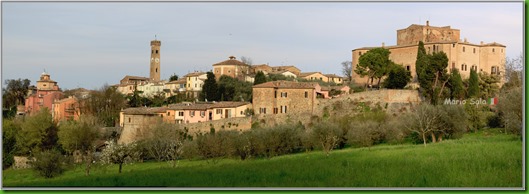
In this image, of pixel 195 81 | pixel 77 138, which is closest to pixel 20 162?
pixel 77 138

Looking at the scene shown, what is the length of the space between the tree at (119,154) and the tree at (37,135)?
6823 mm

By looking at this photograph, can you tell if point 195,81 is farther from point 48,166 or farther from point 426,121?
point 426,121

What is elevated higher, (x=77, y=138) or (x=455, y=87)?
(x=455, y=87)

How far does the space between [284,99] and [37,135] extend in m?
15.8

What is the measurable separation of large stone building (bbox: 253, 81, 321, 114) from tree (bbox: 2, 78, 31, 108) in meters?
27.2

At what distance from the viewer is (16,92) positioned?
60.2 meters

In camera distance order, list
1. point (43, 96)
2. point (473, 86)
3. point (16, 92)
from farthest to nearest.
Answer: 1. point (16, 92)
2. point (43, 96)
3. point (473, 86)

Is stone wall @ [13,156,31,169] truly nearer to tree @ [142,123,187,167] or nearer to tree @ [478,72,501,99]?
tree @ [142,123,187,167]

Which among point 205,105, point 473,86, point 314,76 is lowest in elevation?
point 205,105

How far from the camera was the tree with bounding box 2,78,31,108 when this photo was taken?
59.3m

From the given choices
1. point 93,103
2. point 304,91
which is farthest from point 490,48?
point 93,103

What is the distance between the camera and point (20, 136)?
41375 mm

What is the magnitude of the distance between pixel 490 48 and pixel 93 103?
30868 millimetres

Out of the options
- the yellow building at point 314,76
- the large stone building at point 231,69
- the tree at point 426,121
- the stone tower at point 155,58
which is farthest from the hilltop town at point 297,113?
the stone tower at point 155,58
